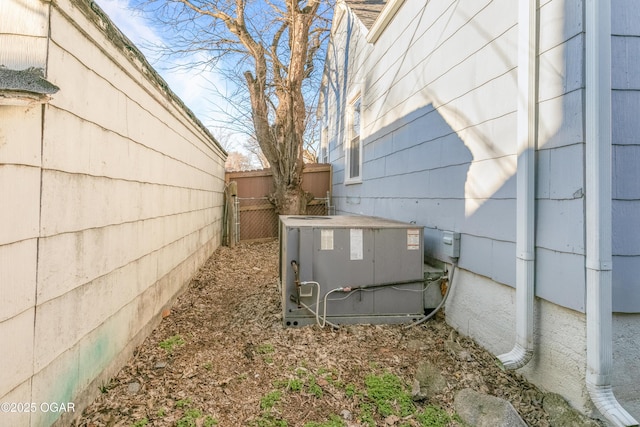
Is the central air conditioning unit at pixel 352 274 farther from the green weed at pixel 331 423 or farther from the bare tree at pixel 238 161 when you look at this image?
the bare tree at pixel 238 161

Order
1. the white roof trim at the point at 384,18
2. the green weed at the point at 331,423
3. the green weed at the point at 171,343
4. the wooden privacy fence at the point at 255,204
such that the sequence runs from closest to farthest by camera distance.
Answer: the green weed at the point at 331,423
the green weed at the point at 171,343
the white roof trim at the point at 384,18
the wooden privacy fence at the point at 255,204

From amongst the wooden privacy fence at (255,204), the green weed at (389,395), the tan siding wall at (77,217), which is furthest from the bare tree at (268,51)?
the green weed at (389,395)

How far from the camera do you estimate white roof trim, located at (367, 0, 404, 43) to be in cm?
445

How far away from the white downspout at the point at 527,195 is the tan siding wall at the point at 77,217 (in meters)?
2.46

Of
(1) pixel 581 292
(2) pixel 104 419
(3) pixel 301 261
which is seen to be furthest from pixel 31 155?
(1) pixel 581 292

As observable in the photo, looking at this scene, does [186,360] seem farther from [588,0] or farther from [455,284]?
[588,0]

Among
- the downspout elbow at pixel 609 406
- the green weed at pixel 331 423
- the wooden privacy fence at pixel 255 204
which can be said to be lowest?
the green weed at pixel 331 423

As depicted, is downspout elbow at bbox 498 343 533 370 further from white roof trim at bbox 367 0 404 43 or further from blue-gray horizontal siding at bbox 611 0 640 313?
white roof trim at bbox 367 0 404 43

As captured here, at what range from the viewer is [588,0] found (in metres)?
1.82

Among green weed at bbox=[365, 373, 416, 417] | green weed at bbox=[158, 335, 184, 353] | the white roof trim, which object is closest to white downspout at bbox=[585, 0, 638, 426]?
green weed at bbox=[365, 373, 416, 417]

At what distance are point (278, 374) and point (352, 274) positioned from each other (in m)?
1.09

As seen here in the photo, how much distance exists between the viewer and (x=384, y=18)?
4801 millimetres

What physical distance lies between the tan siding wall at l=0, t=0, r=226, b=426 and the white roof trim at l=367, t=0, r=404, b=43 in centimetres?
307

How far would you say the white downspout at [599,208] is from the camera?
175cm
